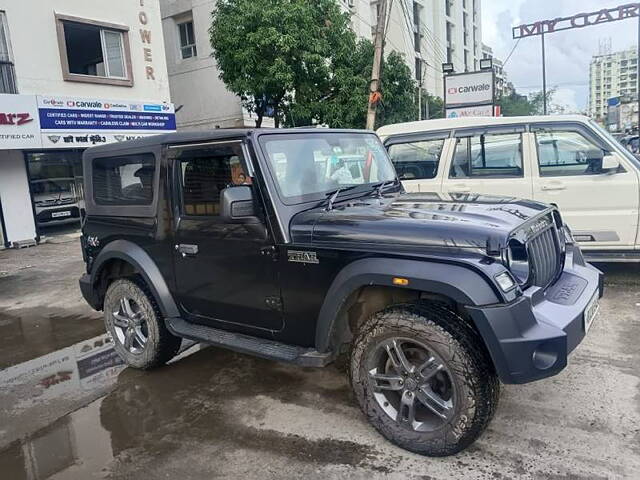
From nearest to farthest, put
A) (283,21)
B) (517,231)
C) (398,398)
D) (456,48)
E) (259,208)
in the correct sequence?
(517,231), (398,398), (259,208), (283,21), (456,48)

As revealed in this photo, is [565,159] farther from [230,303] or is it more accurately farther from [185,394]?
[185,394]

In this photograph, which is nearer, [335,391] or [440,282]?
[440,282]

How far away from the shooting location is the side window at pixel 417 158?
21.8 ft

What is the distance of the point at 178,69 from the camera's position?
797 inches

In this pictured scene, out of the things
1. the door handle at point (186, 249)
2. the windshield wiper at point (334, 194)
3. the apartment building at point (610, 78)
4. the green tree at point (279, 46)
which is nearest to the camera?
the windshield wiper at point (334, 194)

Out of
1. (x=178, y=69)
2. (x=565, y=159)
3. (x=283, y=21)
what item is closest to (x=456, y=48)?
(x=178, y=69)

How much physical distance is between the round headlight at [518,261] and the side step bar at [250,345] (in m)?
1.23

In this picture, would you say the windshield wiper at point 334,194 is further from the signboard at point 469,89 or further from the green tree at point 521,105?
the green tree at point 521,105

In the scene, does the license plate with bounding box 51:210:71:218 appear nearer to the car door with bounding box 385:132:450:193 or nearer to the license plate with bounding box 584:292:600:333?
the car door with bounding box 385:132:450:193

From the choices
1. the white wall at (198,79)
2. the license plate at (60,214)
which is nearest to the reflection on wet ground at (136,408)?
the license plate at (60,214)

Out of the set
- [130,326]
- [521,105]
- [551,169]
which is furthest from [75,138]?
[521,105]

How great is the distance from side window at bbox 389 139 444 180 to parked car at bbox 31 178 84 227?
29.4 feet

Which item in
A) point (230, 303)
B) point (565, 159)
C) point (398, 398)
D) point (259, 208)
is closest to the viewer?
point (398, 398)

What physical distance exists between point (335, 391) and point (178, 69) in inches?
745
